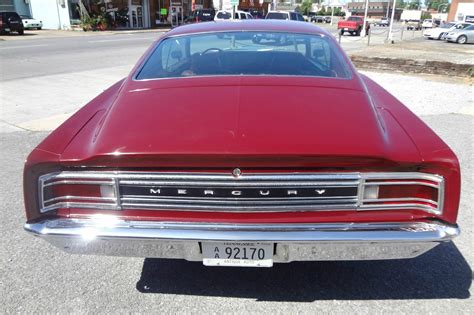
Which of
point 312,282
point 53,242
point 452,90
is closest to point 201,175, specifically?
point 53,242

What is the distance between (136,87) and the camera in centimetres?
305

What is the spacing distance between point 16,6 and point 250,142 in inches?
1745

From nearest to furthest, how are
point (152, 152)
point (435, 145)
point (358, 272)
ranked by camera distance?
point (152, 152) < point (435, 145) < point (358, 272)

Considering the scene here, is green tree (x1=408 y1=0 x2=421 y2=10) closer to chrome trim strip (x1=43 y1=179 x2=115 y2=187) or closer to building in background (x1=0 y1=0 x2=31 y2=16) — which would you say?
building in background (x1=0 y1=0 x2=31 y2=16)

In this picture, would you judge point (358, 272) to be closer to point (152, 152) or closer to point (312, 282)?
point (312, 282)

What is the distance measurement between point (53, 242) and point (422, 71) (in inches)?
563

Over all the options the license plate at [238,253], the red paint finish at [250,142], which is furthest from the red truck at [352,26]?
the license plate at [238,253]

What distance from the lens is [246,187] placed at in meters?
2.25

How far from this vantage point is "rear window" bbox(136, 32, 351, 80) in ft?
10.7

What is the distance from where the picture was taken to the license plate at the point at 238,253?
7.59 ft

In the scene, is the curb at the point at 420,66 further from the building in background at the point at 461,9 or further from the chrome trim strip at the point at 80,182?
the building in background at the point at 461,9

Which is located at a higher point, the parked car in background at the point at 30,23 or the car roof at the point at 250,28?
the car roof at the point at 250,28

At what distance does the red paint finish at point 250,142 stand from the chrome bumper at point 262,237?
6cm

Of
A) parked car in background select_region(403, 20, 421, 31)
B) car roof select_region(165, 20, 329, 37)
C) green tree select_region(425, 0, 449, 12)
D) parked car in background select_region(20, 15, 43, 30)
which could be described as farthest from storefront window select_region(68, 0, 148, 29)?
green tree select_region(425, 0, 449, 12)
